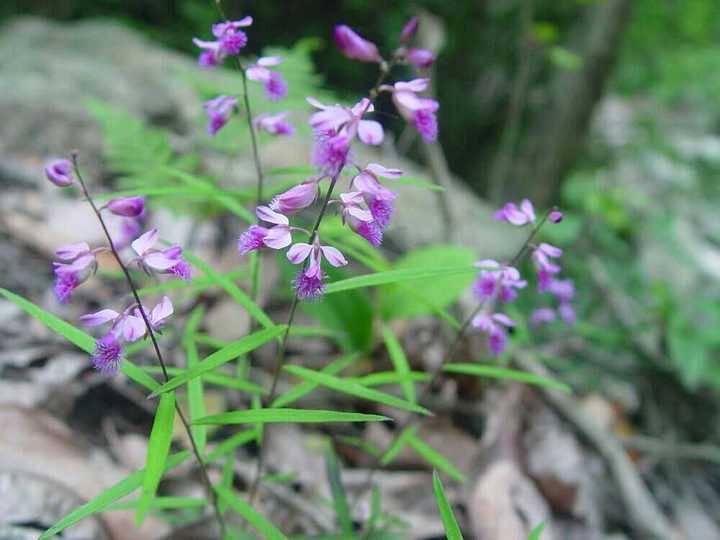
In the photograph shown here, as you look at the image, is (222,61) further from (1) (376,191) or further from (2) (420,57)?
(1) (376,191)

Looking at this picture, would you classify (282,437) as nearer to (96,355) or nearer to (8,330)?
(8,330)

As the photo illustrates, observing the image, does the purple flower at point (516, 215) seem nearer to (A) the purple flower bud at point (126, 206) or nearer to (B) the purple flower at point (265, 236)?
(B) the purple flower at point (265, 236)

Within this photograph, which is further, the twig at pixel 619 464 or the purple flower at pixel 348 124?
the twig at pixel 619 464

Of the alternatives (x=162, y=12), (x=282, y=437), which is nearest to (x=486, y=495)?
(x=282, y=437)

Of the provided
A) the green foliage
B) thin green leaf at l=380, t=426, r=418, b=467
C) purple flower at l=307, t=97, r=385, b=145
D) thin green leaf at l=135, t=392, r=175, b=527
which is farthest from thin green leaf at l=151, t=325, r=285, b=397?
the green foliage

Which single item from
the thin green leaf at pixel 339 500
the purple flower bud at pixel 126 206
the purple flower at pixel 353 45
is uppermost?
the purple flower at pixel 353 45

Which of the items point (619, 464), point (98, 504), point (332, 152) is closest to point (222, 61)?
point (332, 152)

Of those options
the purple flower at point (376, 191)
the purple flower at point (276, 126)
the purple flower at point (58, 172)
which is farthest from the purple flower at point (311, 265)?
the purple flower at point (276, 126)
